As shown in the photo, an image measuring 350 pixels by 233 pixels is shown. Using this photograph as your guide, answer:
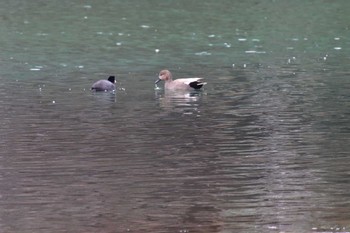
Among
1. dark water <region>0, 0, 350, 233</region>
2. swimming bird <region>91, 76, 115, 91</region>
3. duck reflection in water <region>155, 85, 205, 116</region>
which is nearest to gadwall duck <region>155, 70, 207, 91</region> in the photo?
duck reflection in water <region>155, 85, 205, 116</region>

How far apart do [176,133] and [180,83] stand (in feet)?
17.5

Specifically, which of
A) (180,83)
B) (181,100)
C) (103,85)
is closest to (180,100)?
(181,100)

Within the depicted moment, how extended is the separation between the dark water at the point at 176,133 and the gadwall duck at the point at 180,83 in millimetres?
297

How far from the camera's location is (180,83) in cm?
2055

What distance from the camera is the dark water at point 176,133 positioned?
34.4 ft

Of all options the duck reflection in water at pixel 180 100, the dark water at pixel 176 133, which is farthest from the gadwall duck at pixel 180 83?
the dark water at pixel 176 133

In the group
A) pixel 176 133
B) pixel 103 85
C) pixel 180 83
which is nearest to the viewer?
pixel 176 133

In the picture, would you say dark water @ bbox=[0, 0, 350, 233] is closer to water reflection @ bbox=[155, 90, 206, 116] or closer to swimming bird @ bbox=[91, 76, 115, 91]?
water reflection @ bbox=[155, 90, 206, 116]

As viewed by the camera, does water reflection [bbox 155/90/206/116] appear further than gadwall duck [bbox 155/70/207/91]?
No

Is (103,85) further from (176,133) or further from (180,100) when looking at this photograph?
(176,133)

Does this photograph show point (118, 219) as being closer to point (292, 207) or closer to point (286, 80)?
point (292, 207)

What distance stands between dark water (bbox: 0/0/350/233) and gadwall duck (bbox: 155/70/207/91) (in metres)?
0.30

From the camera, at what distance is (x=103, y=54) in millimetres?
26625

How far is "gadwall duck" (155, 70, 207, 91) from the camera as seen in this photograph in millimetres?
20141
